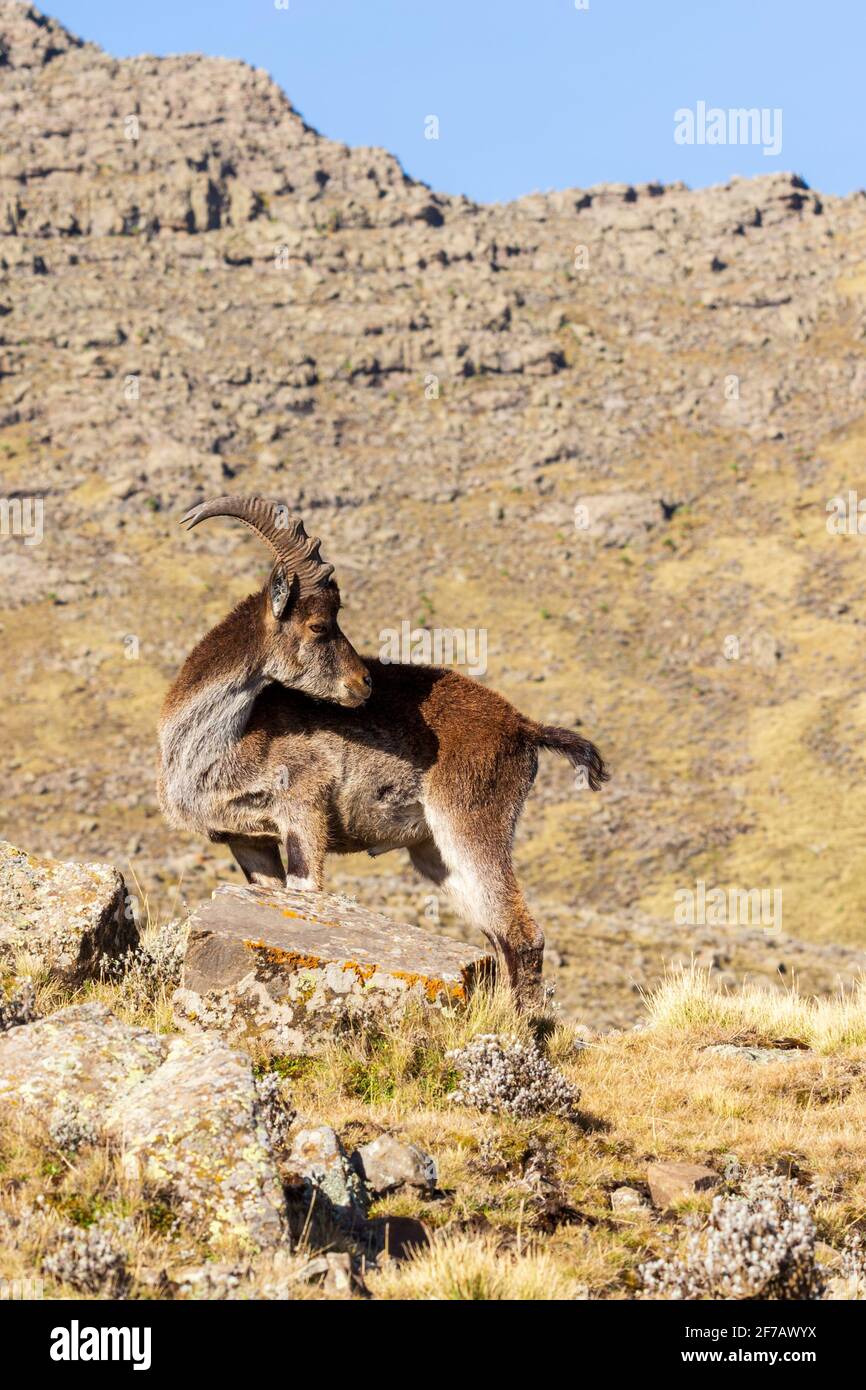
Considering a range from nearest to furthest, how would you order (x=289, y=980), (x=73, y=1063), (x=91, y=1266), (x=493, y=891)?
(x=91, y=1266)
(x=73, y=1063)
(x=289, y=980)
(x=493, y=891)

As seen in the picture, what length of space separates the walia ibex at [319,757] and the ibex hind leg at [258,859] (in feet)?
0.08

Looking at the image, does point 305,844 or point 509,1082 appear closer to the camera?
point 509,1082

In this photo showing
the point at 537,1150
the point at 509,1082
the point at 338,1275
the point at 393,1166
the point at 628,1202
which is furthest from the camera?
the point at 509,1082

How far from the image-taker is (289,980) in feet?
24.4

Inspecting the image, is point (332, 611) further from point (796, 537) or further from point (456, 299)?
point (456, 299)

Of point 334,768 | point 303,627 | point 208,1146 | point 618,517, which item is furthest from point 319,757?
point 618,517

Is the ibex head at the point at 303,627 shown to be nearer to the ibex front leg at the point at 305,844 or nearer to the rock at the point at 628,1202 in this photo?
the ibex front leg at the point at 305,844

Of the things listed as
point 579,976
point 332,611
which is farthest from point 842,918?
point 332,611

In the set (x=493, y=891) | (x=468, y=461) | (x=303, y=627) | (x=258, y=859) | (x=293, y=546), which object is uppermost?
(x=468, y=461)

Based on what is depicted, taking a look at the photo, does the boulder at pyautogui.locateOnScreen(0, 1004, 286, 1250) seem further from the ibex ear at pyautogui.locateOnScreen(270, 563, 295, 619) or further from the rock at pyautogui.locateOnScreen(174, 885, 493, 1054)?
the ibex ear at pyautogui.locateOnScreen(270, 563, 295, 619)

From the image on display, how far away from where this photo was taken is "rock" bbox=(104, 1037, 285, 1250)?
500cm

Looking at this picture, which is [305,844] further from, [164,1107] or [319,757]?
[164,1107]

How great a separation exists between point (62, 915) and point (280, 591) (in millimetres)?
2918

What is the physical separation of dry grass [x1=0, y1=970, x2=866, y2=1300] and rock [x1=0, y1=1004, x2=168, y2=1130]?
25cm
